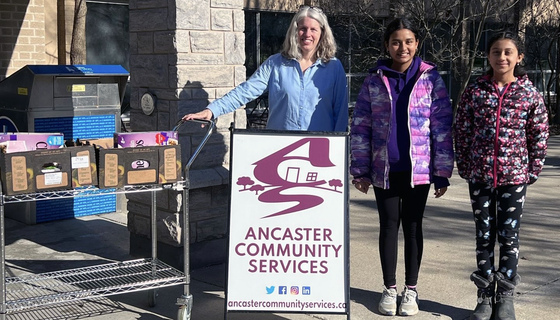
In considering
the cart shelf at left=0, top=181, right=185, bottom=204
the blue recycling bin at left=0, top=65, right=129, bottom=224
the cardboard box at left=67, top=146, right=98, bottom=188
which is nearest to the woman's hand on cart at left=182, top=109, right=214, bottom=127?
the cart shelf at left=0, top=181, right=185, bottom=204

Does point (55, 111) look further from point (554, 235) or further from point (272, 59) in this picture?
point (554, 235)

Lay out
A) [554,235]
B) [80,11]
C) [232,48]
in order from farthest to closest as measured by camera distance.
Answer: [80,11]
[554,235]
[232,48]

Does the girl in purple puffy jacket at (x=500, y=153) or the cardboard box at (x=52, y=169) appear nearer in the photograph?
the cardboard box at (x=52, y=169)

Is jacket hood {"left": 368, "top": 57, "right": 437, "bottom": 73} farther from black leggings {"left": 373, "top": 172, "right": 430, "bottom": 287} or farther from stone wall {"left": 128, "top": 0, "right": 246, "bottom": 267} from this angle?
stone wall {"left": 128, "top": 0, "right": 246, "bottom": 267}

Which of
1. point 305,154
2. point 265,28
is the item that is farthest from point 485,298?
point 265,28

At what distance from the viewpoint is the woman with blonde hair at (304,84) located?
4660 mm

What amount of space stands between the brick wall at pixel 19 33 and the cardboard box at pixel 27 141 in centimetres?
691

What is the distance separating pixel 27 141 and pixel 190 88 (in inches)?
65.0

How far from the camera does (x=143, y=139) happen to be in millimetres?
4355

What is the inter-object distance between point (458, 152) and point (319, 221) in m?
1.05

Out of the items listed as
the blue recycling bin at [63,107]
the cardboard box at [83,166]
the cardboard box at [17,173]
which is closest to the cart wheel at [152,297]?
the cardboard box at [83,166]

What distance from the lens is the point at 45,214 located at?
701 centimetres

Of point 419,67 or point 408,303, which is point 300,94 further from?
point 408,303

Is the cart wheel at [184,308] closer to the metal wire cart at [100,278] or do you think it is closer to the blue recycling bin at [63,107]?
the metal wire cart at [100,278]
